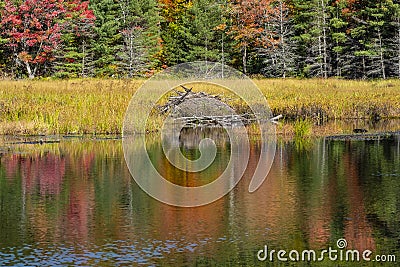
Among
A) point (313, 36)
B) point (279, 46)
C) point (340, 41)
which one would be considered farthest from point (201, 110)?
point (313, 36)

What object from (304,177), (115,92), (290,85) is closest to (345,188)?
(304,177)

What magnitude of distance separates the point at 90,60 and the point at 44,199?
112 ft

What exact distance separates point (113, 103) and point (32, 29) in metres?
21.2

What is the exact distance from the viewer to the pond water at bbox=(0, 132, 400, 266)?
8.36 meters

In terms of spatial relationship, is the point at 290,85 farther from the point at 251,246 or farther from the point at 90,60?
the point at 251,246

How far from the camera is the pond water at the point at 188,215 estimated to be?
329 inches

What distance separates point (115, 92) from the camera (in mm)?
24172

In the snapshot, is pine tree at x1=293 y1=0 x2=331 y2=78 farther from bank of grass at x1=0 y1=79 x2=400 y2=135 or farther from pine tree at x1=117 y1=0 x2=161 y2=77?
bank of grass at x1=0 y1=79 x2=400 y2=135

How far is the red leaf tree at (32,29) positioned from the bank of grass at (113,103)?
12998 mm

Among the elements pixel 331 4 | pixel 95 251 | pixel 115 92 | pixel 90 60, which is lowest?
pixel 95 251

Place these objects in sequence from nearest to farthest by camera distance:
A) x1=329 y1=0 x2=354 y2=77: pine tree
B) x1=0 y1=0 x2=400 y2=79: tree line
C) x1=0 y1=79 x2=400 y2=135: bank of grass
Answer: x1=0 y1=79 x2=400 y2=135: bank of grass
x1=0 y1=0 x2=400 y2=79: tree line
x1=329 y1=0 x2=354 y2=77: pine tree

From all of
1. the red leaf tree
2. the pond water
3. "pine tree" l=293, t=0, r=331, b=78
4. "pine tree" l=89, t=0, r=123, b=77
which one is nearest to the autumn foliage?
the red leaf tree

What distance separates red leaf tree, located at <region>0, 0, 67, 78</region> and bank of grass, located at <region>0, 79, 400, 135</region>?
12998 mm

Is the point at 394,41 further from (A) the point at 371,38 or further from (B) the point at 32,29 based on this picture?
(B) the point at 32,29
